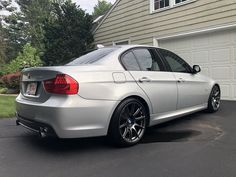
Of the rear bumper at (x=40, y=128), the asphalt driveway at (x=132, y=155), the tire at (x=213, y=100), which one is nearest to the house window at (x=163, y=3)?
the tire at (x=213, y=100)

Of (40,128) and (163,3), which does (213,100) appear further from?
(163,3)

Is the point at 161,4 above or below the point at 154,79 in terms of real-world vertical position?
above

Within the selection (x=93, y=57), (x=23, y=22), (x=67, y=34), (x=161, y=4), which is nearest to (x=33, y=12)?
(x=23, y=22)

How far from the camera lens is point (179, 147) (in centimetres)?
456

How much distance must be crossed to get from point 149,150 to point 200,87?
2422 mm

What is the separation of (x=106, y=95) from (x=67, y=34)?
1110cm

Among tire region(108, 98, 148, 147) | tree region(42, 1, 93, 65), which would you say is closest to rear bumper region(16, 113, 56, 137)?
tire region(108, 98, 148, 147)

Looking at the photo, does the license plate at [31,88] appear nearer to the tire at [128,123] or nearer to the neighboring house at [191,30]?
the tire at [128,123]

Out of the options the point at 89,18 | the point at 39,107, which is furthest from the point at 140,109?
the point at 89,18

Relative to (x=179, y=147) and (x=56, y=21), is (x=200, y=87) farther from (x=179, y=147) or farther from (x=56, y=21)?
(x=56, y=21)

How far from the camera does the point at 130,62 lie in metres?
4.97

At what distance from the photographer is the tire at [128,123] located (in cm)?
444

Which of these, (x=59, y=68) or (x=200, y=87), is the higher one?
(x=59, y=68)

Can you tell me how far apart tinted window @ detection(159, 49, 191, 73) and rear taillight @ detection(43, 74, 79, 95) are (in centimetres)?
218
